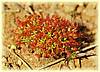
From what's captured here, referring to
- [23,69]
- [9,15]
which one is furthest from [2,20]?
[23,69]

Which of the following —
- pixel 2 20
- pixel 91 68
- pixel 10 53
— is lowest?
pixel 91 68

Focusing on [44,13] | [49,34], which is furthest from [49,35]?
[44,13]

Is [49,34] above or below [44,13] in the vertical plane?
below

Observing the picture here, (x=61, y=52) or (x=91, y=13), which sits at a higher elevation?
(x=91, y=13)

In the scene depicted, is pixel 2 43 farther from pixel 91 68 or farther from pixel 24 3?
Result: pixel 91 68

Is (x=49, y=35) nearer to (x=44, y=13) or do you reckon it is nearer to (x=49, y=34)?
(x=49, y=34)
